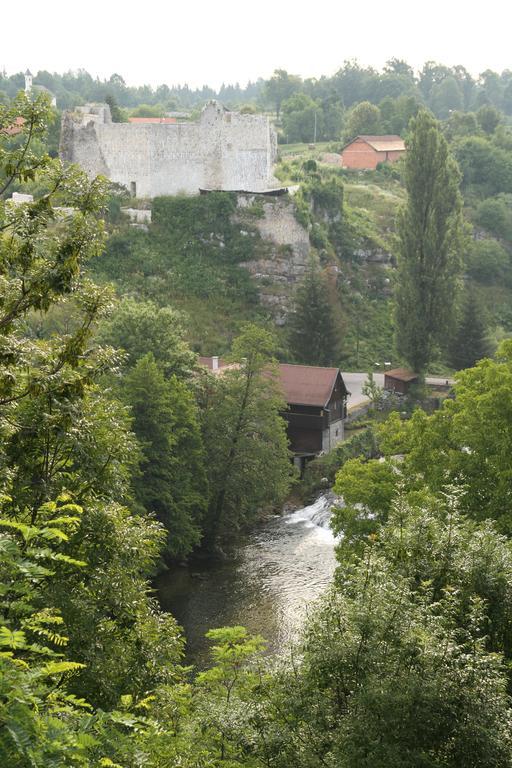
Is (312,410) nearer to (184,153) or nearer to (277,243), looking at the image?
(277,243)

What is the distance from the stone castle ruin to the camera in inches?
2266

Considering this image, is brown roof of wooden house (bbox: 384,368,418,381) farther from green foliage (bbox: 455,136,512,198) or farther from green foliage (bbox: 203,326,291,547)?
green foliage (bbox: 455,136,512,198)

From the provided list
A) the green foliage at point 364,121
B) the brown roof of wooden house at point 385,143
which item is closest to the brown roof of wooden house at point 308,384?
the brown roof of wooden house at point 385,143

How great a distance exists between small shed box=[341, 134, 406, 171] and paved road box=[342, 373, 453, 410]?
3602cm

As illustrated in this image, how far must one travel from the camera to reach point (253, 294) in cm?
5581

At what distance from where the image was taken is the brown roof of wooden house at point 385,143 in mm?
86062

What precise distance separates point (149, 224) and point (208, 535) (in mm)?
27743

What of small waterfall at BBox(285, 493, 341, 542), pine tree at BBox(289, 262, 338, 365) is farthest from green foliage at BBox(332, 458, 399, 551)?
pine tree at BBox(289, 262, 338, 365)

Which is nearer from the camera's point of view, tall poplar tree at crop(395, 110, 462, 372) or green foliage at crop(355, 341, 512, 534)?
green foliage at crop(355, 341, 512, 534)

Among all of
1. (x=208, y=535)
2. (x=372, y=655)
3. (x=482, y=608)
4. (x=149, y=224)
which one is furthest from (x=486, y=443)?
(x=149, y=224)

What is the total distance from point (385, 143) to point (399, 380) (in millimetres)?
44593

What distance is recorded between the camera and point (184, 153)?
57.8 metres

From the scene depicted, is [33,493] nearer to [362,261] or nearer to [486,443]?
[486,443]

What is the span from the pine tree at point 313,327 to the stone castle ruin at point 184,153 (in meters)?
11.0
